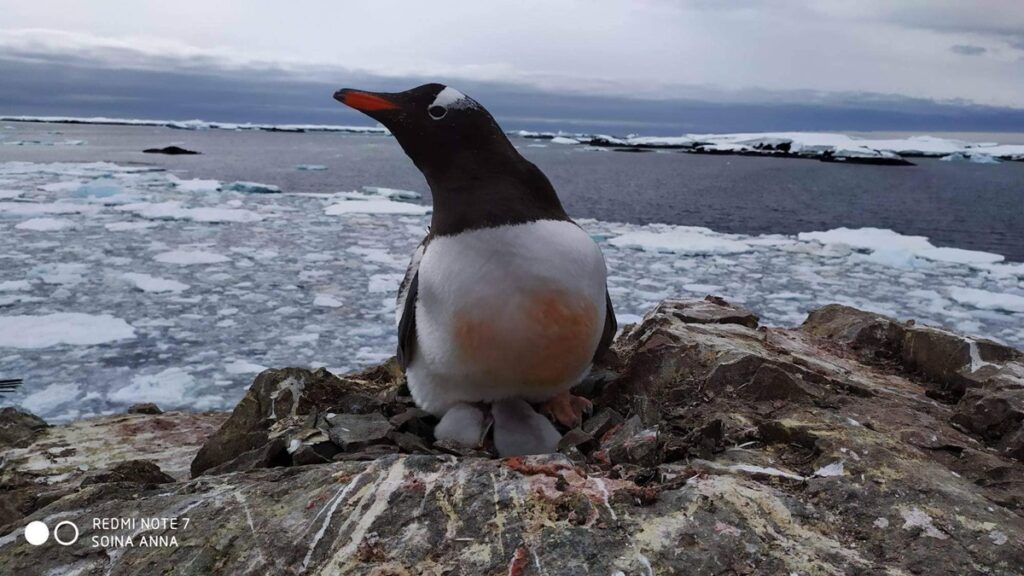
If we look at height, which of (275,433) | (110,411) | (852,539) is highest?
(852,539)

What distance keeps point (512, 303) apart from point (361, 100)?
0.90 m

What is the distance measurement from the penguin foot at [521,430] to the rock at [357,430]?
0.37m

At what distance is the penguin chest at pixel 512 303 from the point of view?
2275 millimetres

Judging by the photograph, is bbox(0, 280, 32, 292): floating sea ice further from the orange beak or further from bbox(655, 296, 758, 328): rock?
bbox(655, 296, 758, 328): rock

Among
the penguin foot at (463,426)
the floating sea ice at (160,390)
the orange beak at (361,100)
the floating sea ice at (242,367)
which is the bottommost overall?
the floating sea ice at (160,390)

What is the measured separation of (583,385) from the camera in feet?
9.80

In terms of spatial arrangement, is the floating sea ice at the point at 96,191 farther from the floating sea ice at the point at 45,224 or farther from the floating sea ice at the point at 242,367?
the floating sea ice at the point at 242,367

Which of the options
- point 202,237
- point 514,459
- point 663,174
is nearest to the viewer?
point 514,459

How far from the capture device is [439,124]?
244 centimetres

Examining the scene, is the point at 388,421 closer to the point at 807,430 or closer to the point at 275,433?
the point at 275,433

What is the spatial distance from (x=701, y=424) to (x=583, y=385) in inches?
26.1

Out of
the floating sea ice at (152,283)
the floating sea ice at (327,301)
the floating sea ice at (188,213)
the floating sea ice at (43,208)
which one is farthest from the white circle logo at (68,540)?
the floating sea ice at (43,208)

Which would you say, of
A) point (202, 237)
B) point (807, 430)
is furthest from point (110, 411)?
point (202, 237)

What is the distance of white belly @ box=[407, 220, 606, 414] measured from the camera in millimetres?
2277
